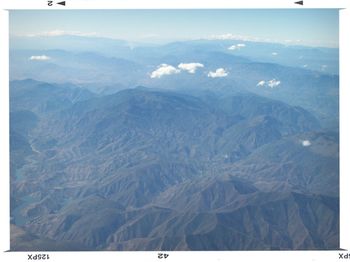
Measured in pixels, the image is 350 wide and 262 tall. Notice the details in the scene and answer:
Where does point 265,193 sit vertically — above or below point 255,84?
below

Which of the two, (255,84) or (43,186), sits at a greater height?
(255,84)

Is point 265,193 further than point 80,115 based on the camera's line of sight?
No

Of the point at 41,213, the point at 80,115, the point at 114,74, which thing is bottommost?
the point at 41,213

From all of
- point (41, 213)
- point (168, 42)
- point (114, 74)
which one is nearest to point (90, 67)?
point (114, 74)

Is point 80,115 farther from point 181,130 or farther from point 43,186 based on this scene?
point 43,186

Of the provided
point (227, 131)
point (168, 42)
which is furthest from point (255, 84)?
point (168, 42)
